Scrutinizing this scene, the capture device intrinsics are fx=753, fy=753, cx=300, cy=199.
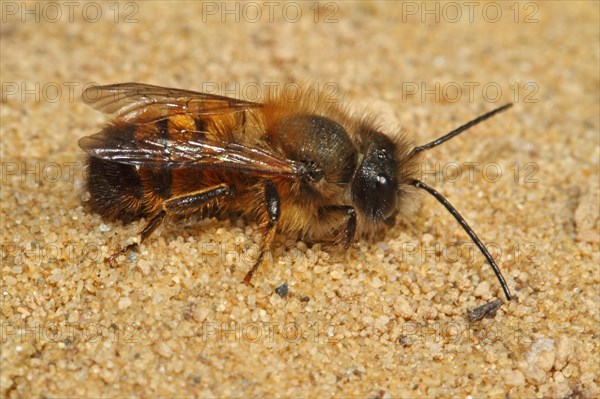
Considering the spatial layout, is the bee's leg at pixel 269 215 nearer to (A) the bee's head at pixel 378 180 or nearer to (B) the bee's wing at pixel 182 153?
(B) the bee's wing at pixel 182 153

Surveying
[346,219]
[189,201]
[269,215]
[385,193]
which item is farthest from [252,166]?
[385,193]

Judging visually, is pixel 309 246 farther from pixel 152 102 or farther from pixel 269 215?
pixel 152 102

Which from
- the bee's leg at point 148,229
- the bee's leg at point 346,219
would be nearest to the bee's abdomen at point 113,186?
the bee's leg at point 148,229

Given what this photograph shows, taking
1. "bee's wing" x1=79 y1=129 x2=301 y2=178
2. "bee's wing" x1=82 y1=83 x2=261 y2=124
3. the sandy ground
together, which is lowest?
the sandy ground

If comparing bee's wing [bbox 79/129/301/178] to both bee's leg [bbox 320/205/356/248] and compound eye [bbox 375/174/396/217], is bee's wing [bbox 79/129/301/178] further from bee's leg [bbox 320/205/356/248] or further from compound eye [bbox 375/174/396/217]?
compound eye [bbox 375/174/396/217]

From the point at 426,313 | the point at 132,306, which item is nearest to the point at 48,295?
the point at 132,306

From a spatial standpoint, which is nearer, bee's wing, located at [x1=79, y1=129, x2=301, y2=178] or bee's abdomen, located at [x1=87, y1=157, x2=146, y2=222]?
bee's wing, located at [x1=79, y1=129, x2=301, y2=178]

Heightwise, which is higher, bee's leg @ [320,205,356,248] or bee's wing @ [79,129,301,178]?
bee's wing @ [79,129,301,178]

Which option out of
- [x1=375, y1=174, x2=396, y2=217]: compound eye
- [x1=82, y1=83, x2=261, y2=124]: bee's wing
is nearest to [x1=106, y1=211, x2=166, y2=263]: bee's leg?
[x1=82, y1=83, x2=261, y2=124]: bee's wing
